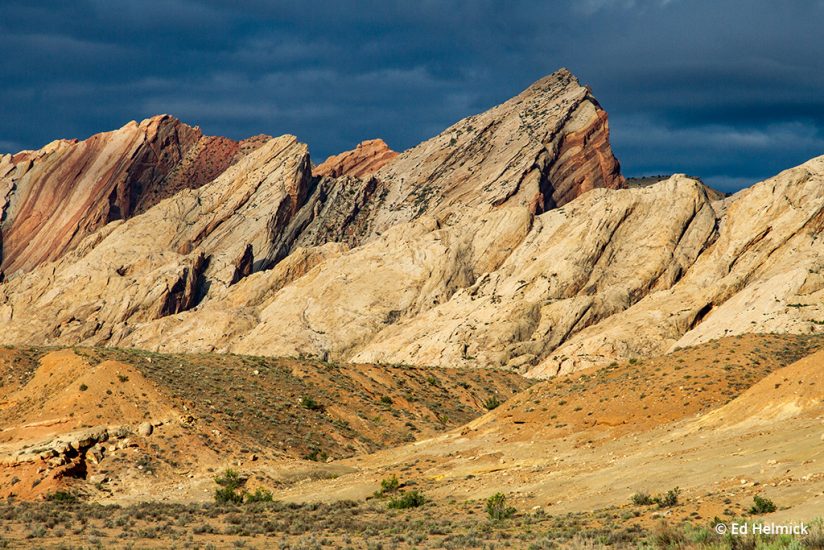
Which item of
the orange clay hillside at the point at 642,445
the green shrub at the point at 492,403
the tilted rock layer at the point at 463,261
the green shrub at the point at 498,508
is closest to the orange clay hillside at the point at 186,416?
the green shrub at the point at 492,403

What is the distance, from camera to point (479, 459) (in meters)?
53.3

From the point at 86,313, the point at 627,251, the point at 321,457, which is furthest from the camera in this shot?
the point at 86,313

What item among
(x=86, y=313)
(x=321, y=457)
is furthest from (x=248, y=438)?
(x=86, y=313)

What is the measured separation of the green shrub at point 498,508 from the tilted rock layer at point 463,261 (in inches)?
2055

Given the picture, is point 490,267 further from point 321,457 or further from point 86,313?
point 321,457

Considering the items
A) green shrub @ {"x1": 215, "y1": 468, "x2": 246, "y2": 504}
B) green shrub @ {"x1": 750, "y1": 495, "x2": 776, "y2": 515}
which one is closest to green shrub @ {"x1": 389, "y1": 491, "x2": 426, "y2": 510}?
green shrub @ {"x1": 215, "y1": 468, "x2": 246, "y2": 504}

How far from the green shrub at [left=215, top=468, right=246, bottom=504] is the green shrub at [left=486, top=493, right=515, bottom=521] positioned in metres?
14.2

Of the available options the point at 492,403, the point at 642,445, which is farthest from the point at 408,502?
the point at 492,403

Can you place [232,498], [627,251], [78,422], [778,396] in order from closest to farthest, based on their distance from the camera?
[778,396] < [232,498] < [78,422] < [627,251]

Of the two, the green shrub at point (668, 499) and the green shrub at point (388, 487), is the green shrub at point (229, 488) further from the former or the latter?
the green shrub at point (668, 499)

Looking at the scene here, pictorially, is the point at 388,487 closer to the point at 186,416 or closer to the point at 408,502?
the point at 408,502

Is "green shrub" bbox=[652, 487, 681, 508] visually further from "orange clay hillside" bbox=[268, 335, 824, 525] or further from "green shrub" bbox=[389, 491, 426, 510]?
"green shrub" bbox=[389, 491, 426, 510]

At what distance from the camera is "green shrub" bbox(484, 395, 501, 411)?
80375 mm

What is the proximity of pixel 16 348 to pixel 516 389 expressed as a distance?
41.6 metres
